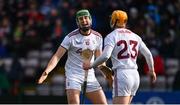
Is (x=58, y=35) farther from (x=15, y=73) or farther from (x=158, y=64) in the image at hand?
(x=158, y=64)

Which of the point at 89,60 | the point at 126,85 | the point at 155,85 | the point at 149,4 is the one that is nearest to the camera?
the point at 126,85

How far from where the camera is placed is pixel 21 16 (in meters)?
23.2

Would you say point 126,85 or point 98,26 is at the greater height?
point 98,26

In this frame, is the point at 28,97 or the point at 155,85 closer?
the point at 28,97

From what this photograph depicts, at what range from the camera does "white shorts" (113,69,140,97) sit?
510 inches

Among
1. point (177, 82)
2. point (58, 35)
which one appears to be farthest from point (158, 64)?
point (58, 35)

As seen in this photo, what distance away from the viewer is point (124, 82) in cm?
1296

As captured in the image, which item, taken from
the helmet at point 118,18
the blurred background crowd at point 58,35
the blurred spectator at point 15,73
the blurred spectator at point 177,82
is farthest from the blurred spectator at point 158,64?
the helmet at point 118,18

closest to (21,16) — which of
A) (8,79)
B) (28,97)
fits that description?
(8,79)

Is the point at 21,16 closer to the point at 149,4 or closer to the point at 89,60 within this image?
the point at 149,4

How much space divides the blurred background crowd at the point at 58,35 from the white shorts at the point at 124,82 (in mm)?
7674

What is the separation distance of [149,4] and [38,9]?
3.30 metres

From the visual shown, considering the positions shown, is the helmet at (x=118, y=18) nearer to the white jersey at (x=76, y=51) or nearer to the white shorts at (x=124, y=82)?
the white shorts at (x=124, y=82)

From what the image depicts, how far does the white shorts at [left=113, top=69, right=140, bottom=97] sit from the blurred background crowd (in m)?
7.67
